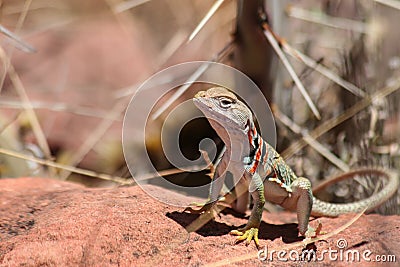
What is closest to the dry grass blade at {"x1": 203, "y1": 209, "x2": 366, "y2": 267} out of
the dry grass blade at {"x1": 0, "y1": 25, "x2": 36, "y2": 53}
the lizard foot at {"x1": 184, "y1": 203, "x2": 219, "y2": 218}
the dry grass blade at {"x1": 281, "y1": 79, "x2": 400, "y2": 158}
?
the lizard foot at {"x1": 184, "y1": 203, "x2": 219, "y2": 218}

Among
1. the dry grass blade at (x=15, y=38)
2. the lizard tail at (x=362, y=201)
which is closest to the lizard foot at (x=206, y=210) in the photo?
the lizard tail at (x=362, y=201)

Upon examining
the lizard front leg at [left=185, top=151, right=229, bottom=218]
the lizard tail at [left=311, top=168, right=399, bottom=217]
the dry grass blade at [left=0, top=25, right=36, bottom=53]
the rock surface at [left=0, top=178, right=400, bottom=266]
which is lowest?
the rock surface at [left=0, top=178, right=400, bottom=266]

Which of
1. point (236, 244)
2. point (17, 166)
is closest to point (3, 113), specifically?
point (17, 166)

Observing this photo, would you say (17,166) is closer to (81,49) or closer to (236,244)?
(236,244)

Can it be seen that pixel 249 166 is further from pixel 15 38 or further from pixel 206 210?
pixel 15 38

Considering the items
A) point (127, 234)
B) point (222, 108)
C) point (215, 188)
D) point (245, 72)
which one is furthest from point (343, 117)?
point (127, 234)

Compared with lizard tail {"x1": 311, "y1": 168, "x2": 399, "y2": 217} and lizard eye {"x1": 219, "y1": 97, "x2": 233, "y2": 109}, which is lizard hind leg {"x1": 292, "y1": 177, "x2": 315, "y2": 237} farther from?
lizard eye {"x1": 219, "y1": 97, "x2": 233, "y2": 109}
